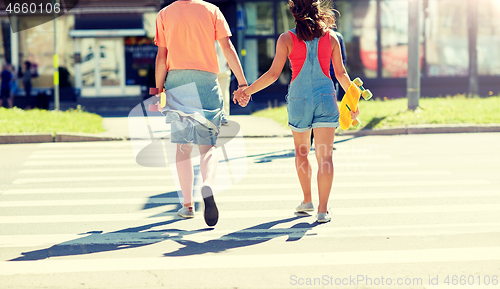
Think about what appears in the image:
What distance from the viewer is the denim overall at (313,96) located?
4.92m

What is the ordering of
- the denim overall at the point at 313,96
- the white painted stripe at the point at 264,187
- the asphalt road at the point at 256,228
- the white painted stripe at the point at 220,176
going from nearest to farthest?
the asphalt road at the point at 256,228, the denim overall at the point at 313,96, the white painted stripe at the point at 264,187, the white painted stripe at the point at 220,176

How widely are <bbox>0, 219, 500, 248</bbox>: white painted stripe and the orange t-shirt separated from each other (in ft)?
4.42

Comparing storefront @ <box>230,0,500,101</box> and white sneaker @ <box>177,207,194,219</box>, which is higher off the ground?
storefront @ <box>230,0,500,101</box>

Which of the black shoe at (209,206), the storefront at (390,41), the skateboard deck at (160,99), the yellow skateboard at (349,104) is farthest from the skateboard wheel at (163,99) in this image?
A: the storefront at (390,41)

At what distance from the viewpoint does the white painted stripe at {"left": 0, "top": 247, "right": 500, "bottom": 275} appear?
391 centimetres

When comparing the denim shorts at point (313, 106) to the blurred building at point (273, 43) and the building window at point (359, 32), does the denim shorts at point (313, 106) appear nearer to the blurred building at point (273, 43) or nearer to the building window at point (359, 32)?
the blurred building at point (273, 43)

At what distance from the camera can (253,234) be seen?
4.76 meters

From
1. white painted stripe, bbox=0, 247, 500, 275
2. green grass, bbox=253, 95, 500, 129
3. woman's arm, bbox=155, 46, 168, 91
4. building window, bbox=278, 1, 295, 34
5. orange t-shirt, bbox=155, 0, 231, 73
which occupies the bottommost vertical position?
white painted stripe, bbox=0, 247, 500, 275

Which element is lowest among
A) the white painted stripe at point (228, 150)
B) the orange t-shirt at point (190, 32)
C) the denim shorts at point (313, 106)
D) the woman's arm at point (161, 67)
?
the white painted stripe at point (228, 150)

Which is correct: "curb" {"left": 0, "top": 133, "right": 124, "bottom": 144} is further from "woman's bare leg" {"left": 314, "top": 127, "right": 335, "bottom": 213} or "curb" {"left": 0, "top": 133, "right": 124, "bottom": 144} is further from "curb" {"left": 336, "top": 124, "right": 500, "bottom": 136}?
"woman's bare leg" {"left": 314, "top": 127, "right": 335, "bottom": 213}

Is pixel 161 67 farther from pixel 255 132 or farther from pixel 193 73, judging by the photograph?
pixel 255 132

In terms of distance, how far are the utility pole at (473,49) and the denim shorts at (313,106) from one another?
17.1 metres

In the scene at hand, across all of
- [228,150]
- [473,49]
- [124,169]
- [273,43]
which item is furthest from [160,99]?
[473,49]

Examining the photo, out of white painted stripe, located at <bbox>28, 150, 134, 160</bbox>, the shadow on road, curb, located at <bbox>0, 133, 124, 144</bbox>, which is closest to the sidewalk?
curb, located at <bbox>0, 133, 124, 144</bbox>
